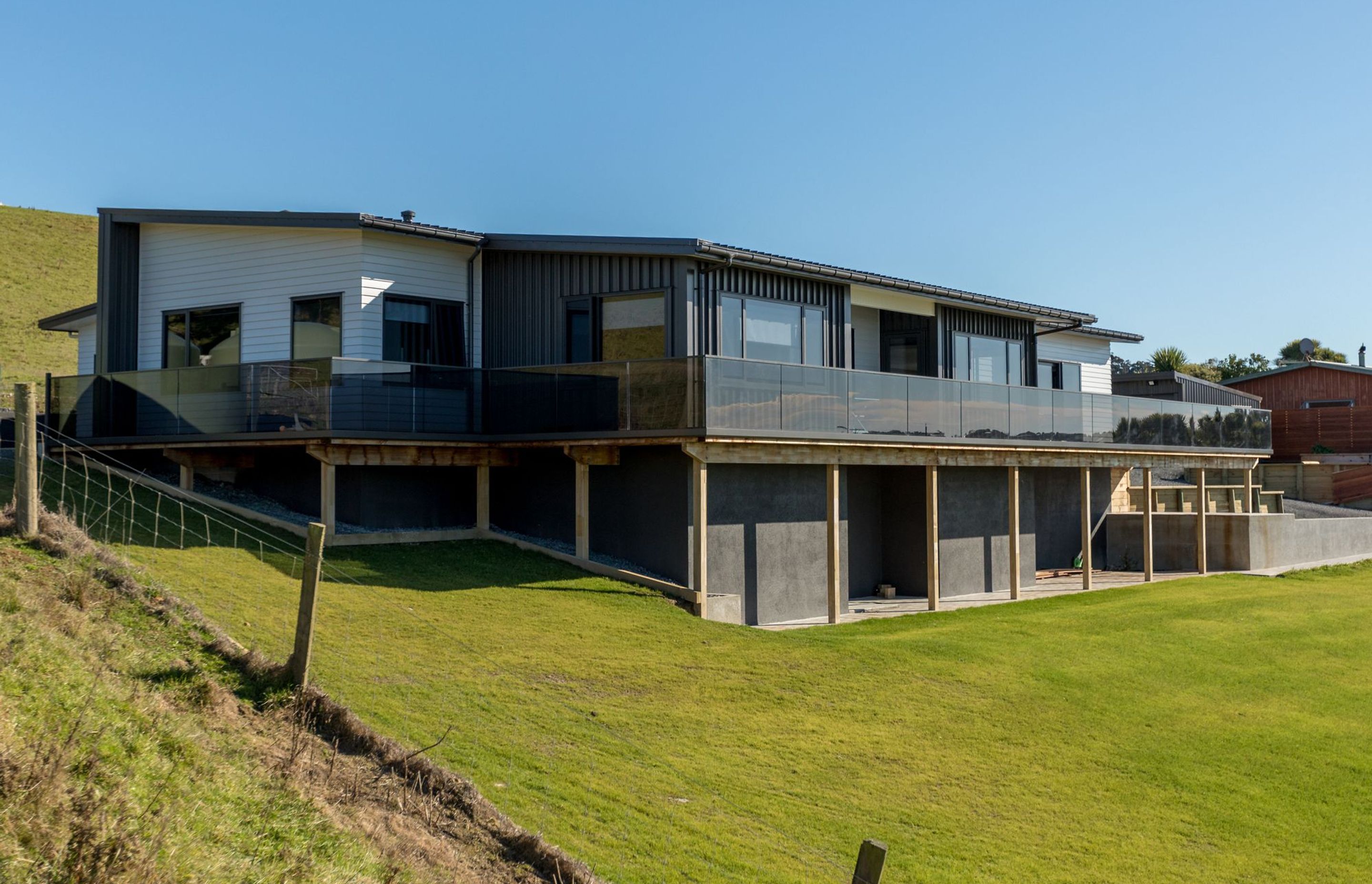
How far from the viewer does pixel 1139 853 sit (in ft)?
35.7

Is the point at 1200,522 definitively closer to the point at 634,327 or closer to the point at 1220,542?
the point at 1220,542

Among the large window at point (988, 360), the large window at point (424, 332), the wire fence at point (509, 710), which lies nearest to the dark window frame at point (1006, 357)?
the large window at point (988, 360)

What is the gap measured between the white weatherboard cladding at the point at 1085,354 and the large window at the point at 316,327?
19.9 m

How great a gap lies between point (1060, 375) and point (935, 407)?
13625 mm

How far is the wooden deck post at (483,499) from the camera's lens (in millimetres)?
21453

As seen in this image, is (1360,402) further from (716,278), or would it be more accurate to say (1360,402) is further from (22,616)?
(22,616)

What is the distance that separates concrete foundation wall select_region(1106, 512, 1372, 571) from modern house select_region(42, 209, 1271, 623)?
27.2 ft

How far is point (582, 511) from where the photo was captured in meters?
20.2

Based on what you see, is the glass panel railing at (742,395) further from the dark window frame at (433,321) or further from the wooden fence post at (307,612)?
the wooden fence post at (307,612)

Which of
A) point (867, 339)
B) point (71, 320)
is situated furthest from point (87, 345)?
point (867, 339)

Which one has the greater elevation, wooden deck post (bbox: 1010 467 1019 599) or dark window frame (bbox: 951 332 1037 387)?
dark window frame (bbox: 951 332 1037 387)

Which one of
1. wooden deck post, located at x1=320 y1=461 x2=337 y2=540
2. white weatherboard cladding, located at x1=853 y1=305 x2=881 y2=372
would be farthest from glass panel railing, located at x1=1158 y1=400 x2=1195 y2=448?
wooden deck post, located at x1=320 y1=461 x2=337 y2=540

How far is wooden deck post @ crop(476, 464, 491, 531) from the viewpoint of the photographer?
21453 mm

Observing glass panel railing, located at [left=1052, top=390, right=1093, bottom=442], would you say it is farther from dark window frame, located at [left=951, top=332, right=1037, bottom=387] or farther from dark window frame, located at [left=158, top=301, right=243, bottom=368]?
dark window frame, located at [left=158, top=301, right=243, bottom=368]
